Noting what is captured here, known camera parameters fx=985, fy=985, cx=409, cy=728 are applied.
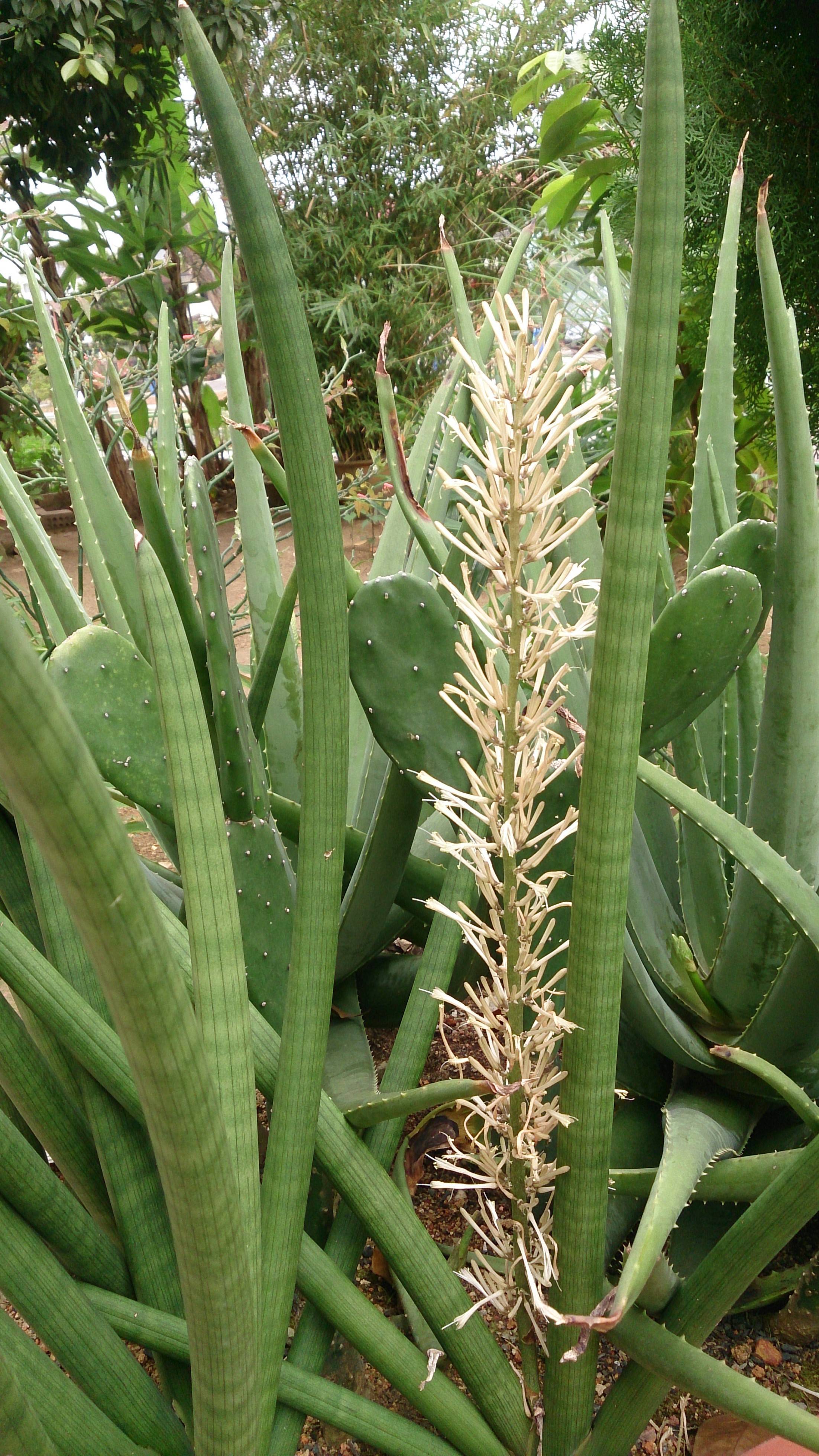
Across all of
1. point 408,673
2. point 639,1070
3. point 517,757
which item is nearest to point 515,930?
point 517,757

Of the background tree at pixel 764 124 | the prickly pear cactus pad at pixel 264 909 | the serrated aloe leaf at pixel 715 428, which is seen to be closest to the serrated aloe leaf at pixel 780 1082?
the prickly pear cactus pad at pixel 264 909

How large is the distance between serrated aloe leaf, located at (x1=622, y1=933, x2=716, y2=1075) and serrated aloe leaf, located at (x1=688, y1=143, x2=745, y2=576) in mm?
284

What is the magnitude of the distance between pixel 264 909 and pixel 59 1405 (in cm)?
23

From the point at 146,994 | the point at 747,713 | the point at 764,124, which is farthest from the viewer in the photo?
the point at 764,124

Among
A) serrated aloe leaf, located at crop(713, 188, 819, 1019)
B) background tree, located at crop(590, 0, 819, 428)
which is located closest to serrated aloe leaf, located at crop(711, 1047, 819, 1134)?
serrated aloe leaf, located at crop(713, 188, 819, 1019)

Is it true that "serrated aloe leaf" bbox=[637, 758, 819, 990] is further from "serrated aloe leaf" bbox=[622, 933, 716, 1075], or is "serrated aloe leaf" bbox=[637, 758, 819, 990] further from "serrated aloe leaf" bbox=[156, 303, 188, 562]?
"serrated aloe leaf" bbox=[156, 303, 188, 562]

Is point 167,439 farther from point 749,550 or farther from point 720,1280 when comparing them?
point 720,1280

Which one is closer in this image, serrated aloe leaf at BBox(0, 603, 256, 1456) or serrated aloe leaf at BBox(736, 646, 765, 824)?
serrated aloe leaf at BBox(0, 603, 256, 1456)

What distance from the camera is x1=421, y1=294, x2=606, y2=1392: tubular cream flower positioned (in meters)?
0.28

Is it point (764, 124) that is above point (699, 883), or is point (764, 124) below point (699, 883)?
above

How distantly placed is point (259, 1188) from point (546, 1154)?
192 millimetres

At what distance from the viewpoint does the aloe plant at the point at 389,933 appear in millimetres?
265

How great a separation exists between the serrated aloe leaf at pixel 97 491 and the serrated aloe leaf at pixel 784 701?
0.37 metres

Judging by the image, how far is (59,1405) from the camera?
0.33m
